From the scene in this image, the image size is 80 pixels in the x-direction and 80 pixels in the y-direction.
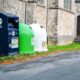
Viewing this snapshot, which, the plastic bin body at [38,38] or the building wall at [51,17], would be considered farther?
the building wall at [51,17]

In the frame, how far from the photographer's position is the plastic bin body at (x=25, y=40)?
68.6 feet

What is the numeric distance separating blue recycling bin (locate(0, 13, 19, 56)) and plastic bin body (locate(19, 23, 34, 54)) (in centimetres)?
83

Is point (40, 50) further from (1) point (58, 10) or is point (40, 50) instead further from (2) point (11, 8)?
(1) point (58, 10)

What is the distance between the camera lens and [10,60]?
1775 centimetres

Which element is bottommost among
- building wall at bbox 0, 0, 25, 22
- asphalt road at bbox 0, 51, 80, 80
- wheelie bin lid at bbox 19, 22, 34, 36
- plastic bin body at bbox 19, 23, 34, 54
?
asphalt road at bbox 0, 51, 80, 80

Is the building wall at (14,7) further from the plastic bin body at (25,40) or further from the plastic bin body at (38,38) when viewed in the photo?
the plastic bin body at (25,40)

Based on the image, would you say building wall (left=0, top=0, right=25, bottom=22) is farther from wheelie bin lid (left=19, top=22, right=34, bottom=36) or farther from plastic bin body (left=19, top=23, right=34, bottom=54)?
plastic bin body (left=19, top=23, right=34, bottom=54)

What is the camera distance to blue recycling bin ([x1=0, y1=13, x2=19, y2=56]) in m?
19.1

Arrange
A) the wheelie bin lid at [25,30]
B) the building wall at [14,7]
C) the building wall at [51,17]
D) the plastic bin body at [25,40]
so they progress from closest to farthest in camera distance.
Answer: the plastic bin body at [25,40], the wheelie bin lid at [25,30], the building wall at [14,7], the building wall at [51,17]

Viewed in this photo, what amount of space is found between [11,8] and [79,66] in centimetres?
1040

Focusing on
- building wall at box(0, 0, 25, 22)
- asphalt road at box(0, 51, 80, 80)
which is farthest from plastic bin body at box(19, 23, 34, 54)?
asphalt road at box(0, 51, 80, 80)

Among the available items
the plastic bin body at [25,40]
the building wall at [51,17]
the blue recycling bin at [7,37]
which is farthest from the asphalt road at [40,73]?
the building wall at [51,17]

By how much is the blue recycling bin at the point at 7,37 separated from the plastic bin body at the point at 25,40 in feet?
2.71

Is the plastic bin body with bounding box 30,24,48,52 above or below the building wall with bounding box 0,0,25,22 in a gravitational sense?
below
